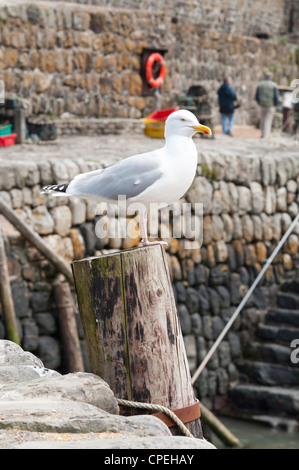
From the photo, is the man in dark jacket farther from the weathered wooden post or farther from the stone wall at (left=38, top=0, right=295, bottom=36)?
the weathered wooden post

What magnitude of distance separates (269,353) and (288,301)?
0.95 m

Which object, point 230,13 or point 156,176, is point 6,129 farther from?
point 230,13

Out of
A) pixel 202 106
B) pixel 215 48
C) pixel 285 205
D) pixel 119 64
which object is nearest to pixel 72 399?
pixel 285 205

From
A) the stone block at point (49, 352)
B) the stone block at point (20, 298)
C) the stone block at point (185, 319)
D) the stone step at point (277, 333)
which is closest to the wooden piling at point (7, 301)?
the stone block at point (20, 298)

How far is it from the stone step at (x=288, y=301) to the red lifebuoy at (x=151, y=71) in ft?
25.5

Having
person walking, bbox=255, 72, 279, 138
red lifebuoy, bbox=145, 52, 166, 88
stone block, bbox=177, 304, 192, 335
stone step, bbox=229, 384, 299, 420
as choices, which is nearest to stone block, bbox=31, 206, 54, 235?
stone block, bbox=177, 304, 192, 335

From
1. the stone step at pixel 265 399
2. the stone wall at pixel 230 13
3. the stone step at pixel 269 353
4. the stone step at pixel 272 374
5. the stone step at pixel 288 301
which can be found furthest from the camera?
the stone wall at pixel 230 13

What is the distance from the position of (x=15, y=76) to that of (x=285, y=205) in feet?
18.3

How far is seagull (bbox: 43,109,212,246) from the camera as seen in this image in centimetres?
436

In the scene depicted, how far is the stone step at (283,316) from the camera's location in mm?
11364

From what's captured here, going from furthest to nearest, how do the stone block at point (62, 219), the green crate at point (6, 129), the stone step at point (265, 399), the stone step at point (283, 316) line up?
the green crate at point (6, 129) < the stone step at point (283, 316) < the stone step at point (265, 399) < the stone block at point (62, 219)

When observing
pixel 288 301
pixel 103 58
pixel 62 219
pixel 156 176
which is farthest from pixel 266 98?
pixel 156 176

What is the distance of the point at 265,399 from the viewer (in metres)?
10.5

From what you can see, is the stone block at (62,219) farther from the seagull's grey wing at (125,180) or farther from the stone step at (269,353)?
the seagull's grey wing at (125,180)
